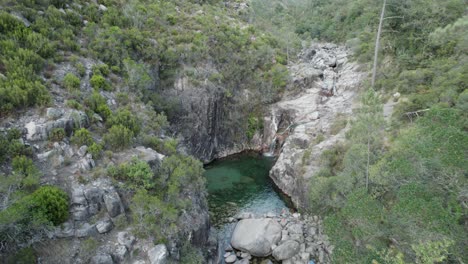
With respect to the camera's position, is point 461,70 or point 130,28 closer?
point 461,70

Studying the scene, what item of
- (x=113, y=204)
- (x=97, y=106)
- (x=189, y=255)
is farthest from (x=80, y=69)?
(x=189, y=255)

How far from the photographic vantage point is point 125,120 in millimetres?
21766

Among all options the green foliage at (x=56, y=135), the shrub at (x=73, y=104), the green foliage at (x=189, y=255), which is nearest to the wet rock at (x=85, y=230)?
the green foliage at (x=189, y=255)

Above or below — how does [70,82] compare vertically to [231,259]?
above

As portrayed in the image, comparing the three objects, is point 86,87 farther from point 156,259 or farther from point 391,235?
point 391,235

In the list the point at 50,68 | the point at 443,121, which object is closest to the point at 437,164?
the point at 443,121

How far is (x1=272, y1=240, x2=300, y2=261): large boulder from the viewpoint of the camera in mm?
21500

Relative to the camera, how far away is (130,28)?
1357 inches

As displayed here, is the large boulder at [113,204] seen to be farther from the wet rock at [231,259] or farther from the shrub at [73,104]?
the wet rock at [231,259]

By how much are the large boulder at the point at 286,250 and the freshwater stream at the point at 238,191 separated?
439 centimetres

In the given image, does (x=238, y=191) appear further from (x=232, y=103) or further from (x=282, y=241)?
(x=232, y=103)

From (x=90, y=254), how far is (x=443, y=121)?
19566mm

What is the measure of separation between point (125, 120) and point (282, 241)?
1640 cm

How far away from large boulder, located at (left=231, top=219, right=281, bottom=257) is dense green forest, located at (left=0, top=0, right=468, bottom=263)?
4.17m
